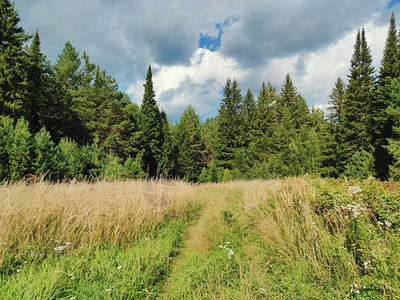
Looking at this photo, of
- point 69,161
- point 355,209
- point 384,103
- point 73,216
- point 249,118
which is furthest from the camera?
point 249,118

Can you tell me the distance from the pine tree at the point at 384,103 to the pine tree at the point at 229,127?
16610mm

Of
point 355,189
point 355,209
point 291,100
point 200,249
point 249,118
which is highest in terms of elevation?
point 291,100

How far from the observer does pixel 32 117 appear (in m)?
22.2

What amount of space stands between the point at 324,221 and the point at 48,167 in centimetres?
1262

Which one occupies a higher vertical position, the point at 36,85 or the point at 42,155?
the point at 36,85

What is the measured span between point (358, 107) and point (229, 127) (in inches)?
662

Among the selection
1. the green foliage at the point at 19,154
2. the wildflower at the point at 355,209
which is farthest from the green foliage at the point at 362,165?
the green foliage at the point at 19,154

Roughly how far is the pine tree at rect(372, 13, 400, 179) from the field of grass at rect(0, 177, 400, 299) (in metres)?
19.9

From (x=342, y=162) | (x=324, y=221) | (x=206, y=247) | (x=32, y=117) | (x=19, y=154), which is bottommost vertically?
(x=206, y=247)

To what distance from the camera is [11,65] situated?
55.8 feet

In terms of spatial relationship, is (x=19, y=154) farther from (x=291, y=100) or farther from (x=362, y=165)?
(x=291, y=100)

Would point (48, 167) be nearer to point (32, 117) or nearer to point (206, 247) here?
point (206, 247)

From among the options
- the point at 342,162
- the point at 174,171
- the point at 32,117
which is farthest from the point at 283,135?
the point at 32,117

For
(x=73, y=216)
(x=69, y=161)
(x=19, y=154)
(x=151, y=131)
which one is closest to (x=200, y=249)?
(x=73, y=216)
